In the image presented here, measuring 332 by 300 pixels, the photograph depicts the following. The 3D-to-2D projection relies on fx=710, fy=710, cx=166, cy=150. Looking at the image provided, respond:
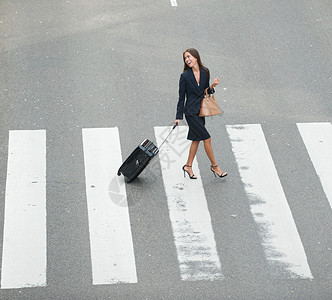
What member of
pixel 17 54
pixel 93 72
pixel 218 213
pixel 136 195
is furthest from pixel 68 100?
pixel 218 213

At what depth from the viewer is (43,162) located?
1138 cm

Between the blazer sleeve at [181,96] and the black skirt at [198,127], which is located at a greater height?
the blazer sleeve at [181,96]

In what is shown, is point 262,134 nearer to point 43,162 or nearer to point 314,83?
point 314,83

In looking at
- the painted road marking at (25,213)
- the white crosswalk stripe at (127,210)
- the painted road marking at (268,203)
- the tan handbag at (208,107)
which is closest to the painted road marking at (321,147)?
the white crosswalk stripe at (127,210)

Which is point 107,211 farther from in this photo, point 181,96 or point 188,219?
point 181,96

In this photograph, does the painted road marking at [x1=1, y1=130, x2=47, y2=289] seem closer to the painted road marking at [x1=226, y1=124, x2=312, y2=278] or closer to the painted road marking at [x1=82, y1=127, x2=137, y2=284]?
the painted road marking at [x1=82, y1=127, x2=137, y2=284]

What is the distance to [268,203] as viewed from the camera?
10.8 m

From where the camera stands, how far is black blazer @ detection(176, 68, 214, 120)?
416 inches

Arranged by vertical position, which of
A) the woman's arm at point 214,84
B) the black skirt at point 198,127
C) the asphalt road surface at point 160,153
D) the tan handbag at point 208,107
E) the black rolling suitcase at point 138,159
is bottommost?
the asphalt road surface at point 160,153

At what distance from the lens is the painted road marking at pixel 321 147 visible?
11.4 metres

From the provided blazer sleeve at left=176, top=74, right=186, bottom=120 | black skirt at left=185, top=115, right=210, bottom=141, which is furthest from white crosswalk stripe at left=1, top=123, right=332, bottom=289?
blazer sleeve at left=176, top=74, right=186, bottom=120

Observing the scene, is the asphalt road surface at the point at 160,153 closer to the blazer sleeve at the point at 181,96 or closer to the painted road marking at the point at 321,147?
the painted road marking at the point at 321,147

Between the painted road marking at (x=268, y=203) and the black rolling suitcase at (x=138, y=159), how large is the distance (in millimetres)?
1589

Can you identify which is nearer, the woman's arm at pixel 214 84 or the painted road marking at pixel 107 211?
the painted road marking at pixel 107 211
